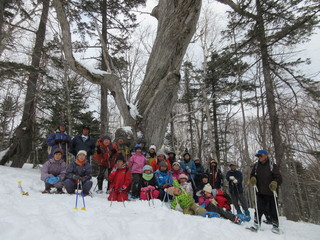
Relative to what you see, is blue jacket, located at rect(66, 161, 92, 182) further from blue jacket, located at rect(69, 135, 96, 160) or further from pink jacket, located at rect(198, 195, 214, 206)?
pink jacket, located at rect(198, 195, 214, 206)

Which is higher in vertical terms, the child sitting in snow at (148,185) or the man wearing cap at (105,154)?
the man wearing cap at (105,154)

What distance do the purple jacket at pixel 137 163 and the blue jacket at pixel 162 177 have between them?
450mm

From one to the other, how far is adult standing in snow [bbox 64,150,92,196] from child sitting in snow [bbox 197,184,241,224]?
268 centimetres

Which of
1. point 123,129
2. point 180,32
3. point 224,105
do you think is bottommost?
point 123,129

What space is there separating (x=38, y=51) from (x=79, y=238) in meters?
9.90

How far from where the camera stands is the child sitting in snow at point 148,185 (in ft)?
17.4

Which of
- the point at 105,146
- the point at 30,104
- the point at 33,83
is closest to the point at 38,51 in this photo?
the point at 33,83

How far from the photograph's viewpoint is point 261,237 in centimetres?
369

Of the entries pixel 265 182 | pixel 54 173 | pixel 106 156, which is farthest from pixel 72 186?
pixel 265 182

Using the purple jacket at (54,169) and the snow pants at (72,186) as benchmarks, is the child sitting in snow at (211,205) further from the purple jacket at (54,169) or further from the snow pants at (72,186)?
the purple jacket at (54,169)

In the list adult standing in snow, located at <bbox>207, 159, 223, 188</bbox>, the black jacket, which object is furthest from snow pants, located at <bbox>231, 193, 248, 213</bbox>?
the black jacket

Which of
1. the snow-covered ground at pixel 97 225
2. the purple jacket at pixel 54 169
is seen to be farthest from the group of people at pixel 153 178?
the snow-covered ground at pixel 97 225

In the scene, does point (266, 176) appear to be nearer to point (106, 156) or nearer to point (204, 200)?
point (204, 200)

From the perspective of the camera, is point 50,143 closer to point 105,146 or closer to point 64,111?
point 105,146
